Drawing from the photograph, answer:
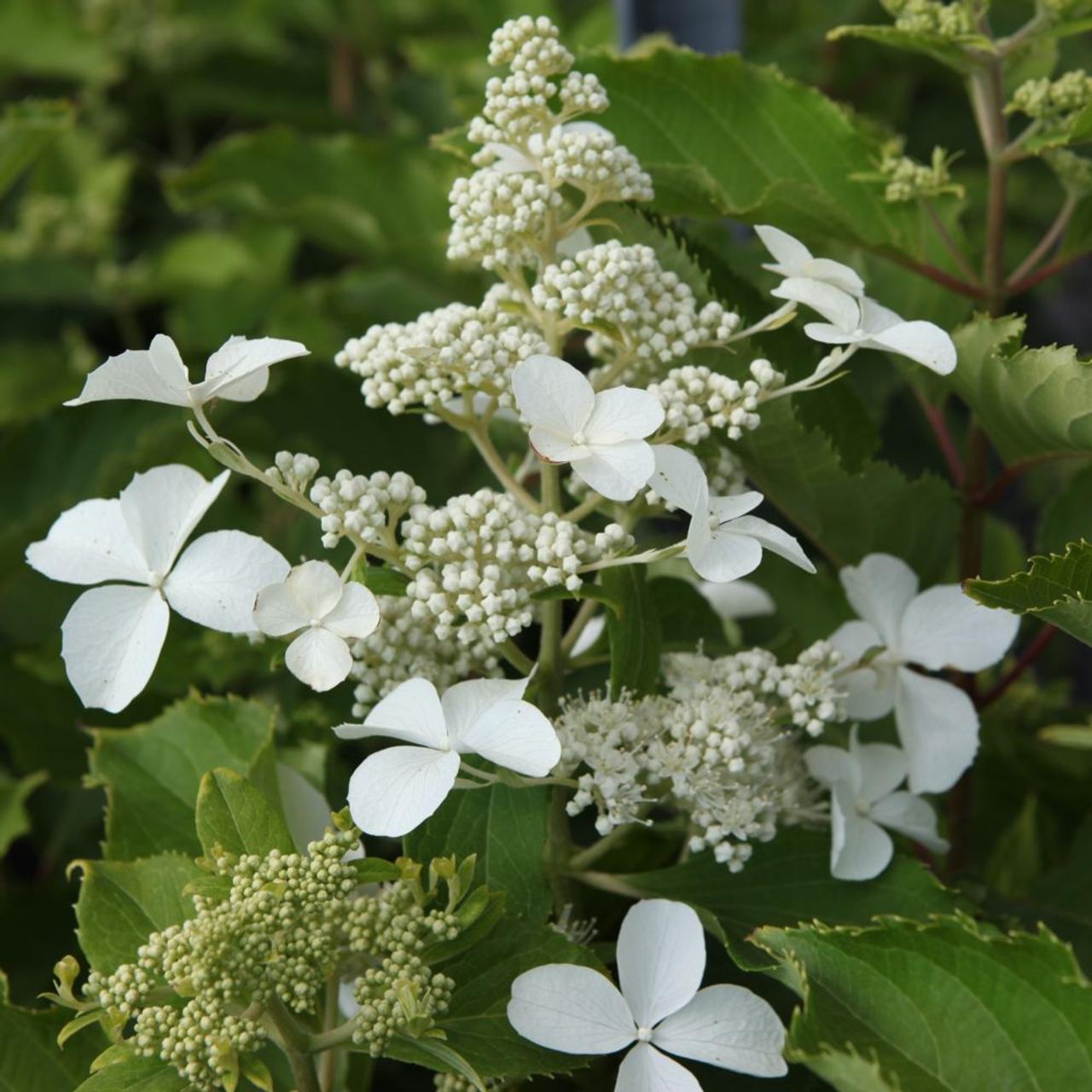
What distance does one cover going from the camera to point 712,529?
63 cm

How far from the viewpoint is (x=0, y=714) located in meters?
1.04

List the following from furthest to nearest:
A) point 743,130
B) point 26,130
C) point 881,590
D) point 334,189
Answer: point 334,189 → point 26,130 → point 743,130 → point 881,590

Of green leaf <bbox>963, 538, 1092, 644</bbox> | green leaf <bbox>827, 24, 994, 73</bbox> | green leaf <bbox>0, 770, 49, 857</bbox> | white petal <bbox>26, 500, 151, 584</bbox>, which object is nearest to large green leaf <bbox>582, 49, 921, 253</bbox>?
green leaf <bbox>827, 24, 994, 73</bbox>

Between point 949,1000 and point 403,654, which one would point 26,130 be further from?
point 949,1000

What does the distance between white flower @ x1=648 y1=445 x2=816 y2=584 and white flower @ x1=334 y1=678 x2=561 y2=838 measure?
10 cm

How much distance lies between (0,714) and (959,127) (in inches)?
50.6

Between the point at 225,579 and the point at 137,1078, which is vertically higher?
the point at 225,579

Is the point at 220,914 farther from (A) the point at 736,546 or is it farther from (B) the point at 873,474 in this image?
(B) the point at 873,474

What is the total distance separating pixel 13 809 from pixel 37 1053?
28 cm

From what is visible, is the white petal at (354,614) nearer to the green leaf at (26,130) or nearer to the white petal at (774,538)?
the white petal at (774,538)

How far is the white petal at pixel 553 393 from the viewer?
0.61 metres

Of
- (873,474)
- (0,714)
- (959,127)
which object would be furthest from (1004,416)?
(959,127)

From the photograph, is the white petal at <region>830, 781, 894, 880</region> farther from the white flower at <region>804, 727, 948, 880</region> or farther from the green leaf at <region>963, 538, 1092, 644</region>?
the green leaf at <region>963, 538, 1092, 644</region>

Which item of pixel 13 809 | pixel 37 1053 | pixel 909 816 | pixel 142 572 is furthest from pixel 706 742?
pixel 13 809
